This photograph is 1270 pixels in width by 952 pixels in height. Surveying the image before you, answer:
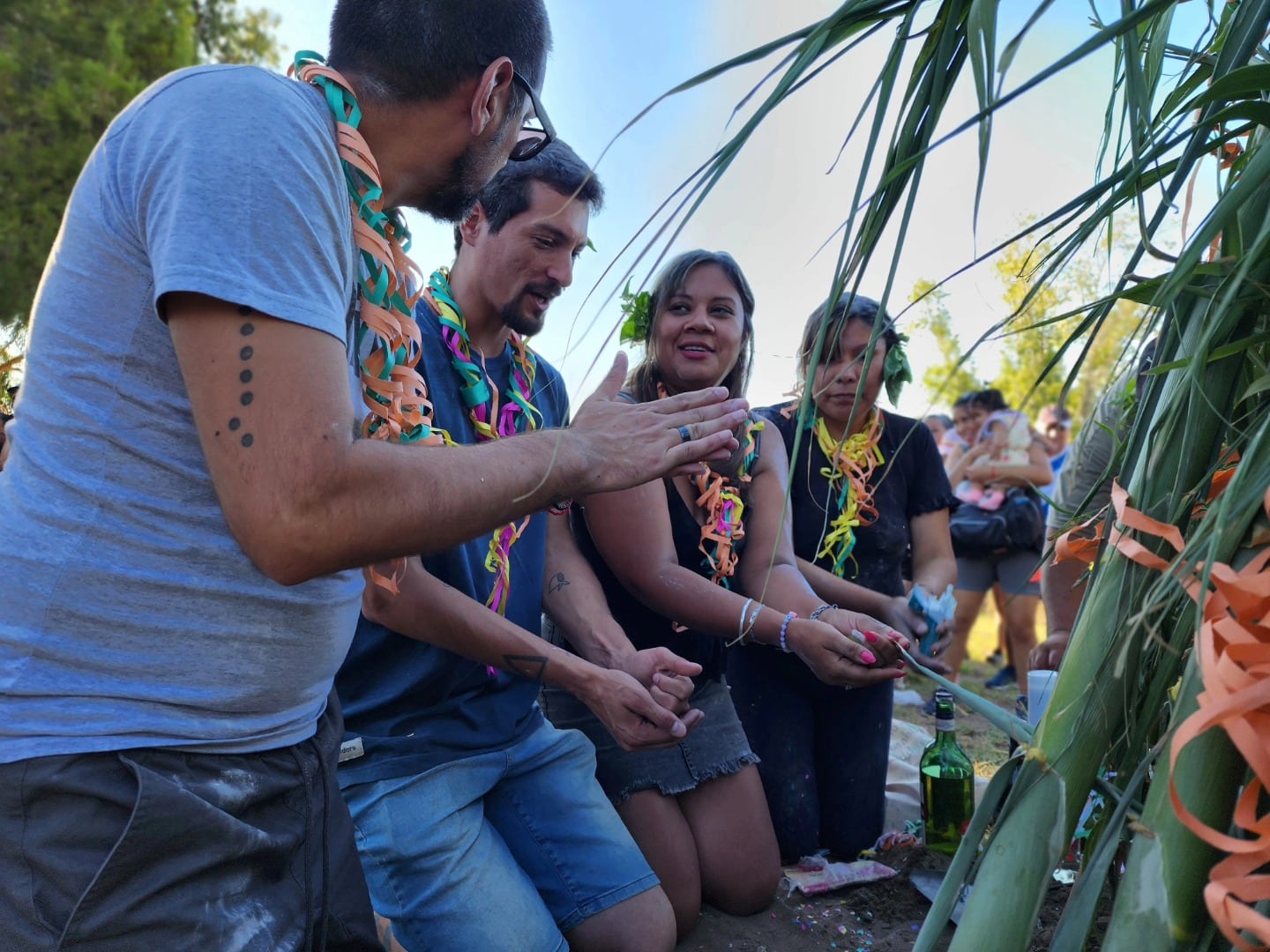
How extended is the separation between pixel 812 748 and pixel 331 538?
2770mm

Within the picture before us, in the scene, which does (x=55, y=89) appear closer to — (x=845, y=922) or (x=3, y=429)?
(x=3, y=429)

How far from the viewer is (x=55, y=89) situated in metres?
12.7

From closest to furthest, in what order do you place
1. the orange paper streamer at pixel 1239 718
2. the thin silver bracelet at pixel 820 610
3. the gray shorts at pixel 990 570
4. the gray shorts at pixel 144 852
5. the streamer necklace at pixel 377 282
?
the orange paper streamer at pixel 1239 718
the gray shorts at pixel 144 852
the streamer necklace at pixel 377 282
the thin silver bracelet at pixel 820 610
the gray shorts at pixel 990 570

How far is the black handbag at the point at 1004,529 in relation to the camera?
19.8ft

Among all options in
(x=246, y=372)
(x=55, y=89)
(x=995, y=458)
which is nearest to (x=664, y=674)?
(x=246, y=372)

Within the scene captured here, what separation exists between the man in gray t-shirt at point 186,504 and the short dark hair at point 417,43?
6.3 inches

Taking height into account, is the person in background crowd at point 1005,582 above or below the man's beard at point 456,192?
below

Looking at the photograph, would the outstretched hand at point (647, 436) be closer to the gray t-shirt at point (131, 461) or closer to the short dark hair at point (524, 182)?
the gray t-shirt at point (131, 461)

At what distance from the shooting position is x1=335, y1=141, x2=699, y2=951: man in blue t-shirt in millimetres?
2168

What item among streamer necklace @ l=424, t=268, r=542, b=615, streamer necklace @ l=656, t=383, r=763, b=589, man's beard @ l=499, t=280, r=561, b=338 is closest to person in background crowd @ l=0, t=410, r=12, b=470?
streamer necklace @ l=424, t=268, r=542, b=615

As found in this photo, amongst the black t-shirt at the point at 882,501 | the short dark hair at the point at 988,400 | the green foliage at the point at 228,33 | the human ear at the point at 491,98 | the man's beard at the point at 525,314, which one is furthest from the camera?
the green foliage at the point at 228,33

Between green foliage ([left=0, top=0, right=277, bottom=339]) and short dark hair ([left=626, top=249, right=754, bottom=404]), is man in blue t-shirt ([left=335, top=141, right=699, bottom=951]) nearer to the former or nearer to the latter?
short dark hair ([left=626, top=249, right=754, bottom=404])

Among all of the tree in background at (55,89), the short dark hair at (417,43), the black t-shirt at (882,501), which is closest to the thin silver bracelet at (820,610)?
the black t-shirt at (882,501)

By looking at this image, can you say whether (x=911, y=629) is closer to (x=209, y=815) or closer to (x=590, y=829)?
(x=590, y=829)
